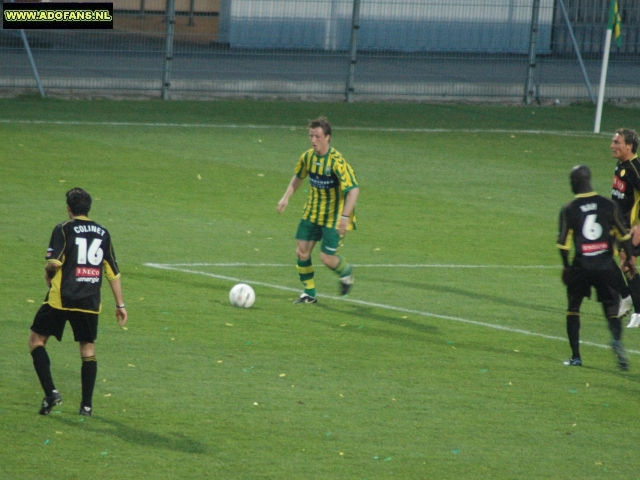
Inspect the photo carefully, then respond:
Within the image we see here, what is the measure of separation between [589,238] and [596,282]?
1.23 ft

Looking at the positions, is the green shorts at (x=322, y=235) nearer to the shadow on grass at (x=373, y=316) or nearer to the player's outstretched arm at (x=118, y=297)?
the shadow on grass at (x=373, y=316)

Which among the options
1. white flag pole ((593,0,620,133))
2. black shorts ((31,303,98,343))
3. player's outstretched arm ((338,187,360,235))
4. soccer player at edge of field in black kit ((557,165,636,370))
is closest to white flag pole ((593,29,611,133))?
white flag pole ((593,0,620,133))

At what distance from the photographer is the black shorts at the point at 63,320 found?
740cm

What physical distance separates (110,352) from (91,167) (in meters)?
9.14

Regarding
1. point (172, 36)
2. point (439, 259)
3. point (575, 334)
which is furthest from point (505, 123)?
point (575, 334)

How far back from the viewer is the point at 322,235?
11.2m

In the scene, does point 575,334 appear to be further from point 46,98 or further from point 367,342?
point 46,98

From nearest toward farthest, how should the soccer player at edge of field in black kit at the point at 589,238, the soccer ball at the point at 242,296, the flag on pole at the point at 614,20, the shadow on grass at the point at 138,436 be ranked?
the shadow on grass at the point at 138,436, the soccer player at edge of field in black kit at the point at 589,238, the soccer ball at the point at 242,296, the flag on pole at the point at 614,20

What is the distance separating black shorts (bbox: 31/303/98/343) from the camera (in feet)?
24.3

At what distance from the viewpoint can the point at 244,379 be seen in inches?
335

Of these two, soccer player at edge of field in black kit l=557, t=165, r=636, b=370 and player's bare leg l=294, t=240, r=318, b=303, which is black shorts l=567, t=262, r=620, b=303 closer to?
soccer player at edge of field in black kit l=557, t=165, r=636, b=370

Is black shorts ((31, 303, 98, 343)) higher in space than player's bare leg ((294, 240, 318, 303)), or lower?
higher

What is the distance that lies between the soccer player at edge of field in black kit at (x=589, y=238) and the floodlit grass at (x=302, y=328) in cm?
74

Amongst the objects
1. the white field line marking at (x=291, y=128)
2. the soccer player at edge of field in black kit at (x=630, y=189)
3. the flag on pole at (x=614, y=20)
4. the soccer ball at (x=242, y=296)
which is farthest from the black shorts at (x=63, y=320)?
the flag on pole at (x=614, y=20)
